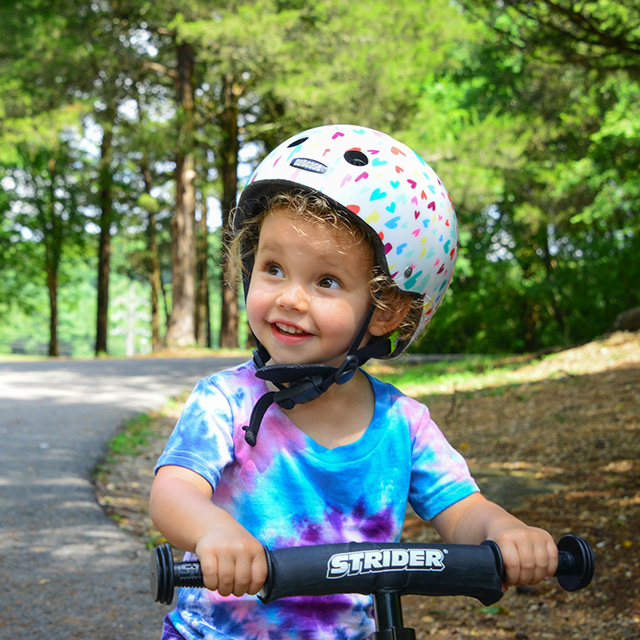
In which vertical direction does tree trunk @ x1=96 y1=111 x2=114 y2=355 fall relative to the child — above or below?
above

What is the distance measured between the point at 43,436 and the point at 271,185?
5.48 m

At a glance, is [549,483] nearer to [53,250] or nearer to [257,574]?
[257,574]

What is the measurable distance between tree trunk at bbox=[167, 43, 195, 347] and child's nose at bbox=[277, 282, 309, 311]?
18365 mm

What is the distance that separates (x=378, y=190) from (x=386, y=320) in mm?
394

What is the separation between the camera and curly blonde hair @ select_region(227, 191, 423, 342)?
2.25 m

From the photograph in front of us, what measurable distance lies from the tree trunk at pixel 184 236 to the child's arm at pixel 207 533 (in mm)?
18490

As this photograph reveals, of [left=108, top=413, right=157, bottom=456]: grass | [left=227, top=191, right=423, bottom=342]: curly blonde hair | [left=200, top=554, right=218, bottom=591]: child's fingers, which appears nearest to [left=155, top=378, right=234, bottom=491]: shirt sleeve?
[left=200, top=554, right=218, bottom=591]: child's fingers

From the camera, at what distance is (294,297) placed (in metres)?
2.11

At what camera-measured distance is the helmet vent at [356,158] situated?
2369 mm

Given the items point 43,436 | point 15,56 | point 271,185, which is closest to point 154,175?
point 15,56

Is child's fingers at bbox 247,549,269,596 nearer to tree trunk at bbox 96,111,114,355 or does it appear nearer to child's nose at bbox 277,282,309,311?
child's nose at bbox 277,282,309,311

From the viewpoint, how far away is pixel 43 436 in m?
7.13

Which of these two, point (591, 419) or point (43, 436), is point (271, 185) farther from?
point (591, 419)

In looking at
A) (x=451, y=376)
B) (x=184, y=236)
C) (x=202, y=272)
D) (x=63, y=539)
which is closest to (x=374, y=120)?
(x=184, y=236)
